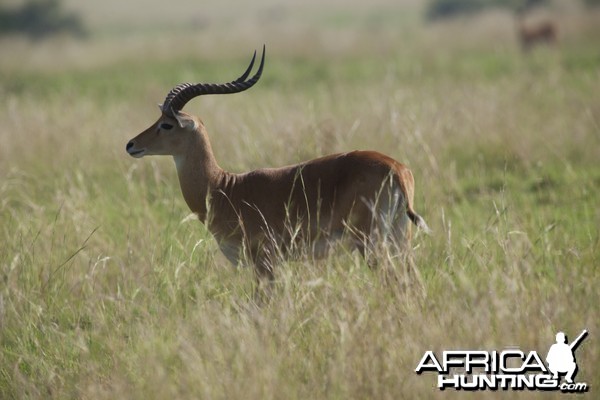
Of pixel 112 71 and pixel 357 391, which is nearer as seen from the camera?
pixel 357 391

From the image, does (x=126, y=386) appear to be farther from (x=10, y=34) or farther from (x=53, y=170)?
(x=10, y=34)

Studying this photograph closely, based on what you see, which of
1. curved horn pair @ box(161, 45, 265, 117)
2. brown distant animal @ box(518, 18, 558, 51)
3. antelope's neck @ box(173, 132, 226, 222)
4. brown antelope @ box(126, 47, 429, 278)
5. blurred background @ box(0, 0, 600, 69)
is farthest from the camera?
blurred background @ box(0, 0, 600, 69)

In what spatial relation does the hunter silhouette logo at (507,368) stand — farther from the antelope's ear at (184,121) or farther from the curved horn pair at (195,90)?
the antelope's ear at (184,121)

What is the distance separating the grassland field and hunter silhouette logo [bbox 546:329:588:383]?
0.07m

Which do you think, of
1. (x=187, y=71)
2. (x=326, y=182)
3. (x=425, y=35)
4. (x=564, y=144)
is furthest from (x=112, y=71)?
(x=326, y=182)

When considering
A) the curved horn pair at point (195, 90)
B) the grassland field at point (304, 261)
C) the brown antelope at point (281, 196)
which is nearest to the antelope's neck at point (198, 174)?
the brown antelope at point (281, 196)

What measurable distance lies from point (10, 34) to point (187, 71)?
13.8 metres

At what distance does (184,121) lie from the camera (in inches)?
223

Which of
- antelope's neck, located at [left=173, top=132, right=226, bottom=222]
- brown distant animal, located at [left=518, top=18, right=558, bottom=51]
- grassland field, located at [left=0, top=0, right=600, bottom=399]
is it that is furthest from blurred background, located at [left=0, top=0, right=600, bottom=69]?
antelope's neck, located at [left=173, top=132, right=226, bottom=222]

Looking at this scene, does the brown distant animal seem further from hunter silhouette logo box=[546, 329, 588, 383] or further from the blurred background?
hunter silhouette logo box=[546, 329, 588, 383]

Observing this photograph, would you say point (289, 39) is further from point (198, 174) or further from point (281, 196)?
point (281, 196)

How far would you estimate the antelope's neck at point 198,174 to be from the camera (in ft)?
18.9

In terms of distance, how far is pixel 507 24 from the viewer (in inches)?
862

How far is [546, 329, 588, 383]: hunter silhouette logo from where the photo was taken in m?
3.64
